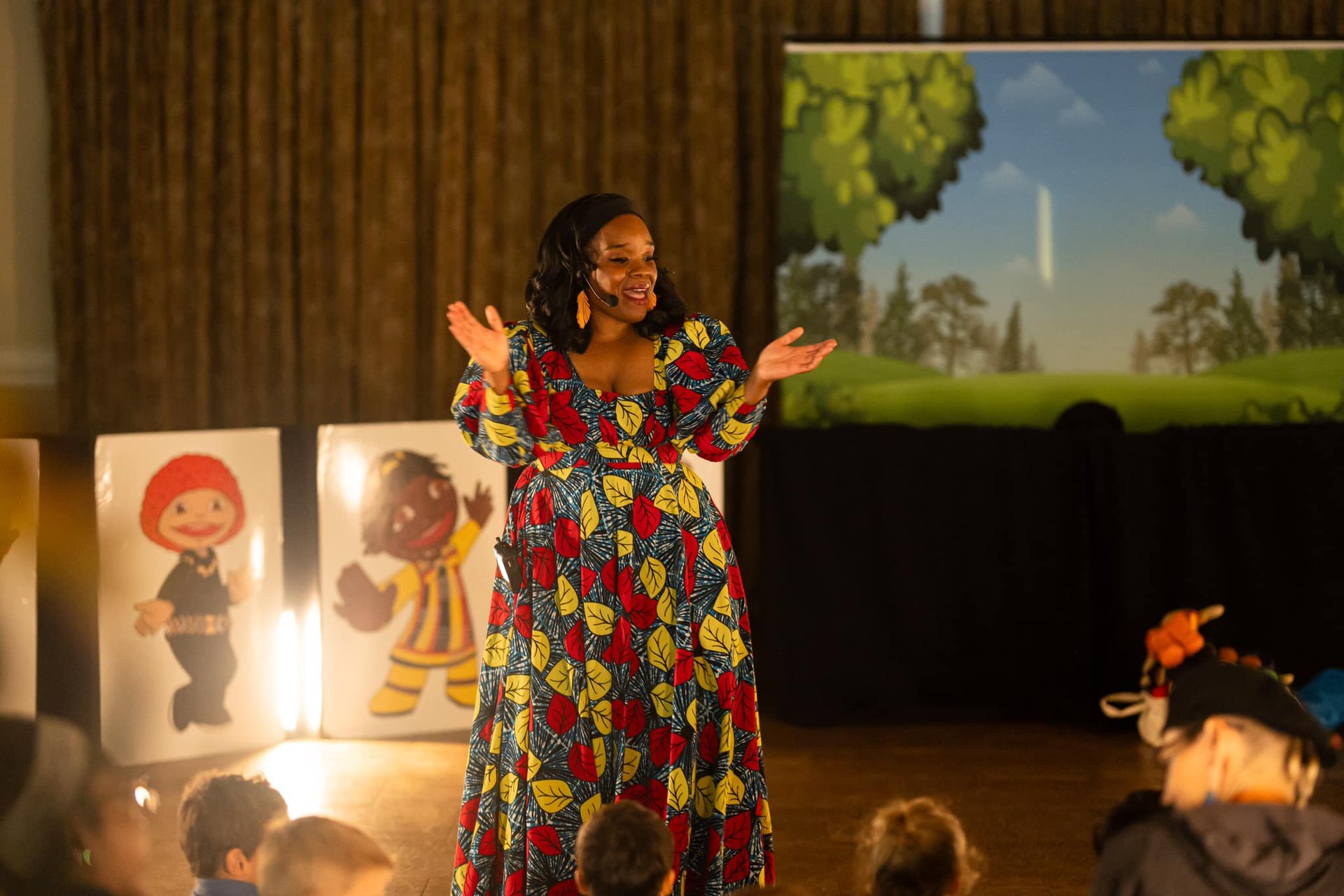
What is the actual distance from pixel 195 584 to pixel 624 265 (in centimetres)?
205

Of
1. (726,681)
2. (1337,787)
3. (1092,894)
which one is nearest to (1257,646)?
(1337,787)

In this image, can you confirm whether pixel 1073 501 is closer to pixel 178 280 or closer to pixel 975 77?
pixel 975 77

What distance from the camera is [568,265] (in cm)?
223

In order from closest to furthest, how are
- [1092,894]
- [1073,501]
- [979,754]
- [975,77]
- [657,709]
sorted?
[1092,894] < [657,709] < [979,754] < [1073,501] < [975,77]

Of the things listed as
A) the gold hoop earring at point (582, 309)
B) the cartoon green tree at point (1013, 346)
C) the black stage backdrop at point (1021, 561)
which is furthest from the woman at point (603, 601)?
the cartoon green tree at point (1013, 346)

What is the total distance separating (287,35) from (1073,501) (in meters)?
3.13

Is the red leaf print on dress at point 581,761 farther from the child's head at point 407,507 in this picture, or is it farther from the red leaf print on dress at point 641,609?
the child's head at point 407,507

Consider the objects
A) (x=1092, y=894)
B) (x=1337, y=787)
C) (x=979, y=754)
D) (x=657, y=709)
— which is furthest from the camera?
(x=979, y=754)

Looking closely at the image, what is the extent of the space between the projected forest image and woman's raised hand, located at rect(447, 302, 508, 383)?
2415 millimetres

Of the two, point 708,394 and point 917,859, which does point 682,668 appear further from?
point 917,859

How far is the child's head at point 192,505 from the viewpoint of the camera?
143 inches

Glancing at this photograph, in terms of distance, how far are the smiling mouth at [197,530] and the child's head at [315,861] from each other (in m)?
2.15

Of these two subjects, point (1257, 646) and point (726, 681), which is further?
point (1257, 646)

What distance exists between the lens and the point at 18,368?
448cm
